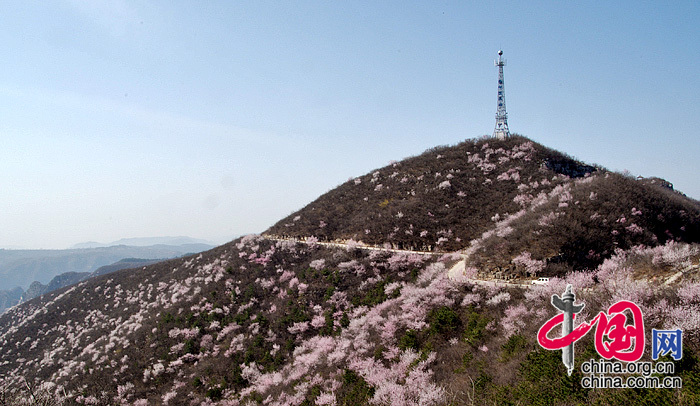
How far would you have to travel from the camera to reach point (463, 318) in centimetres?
1331

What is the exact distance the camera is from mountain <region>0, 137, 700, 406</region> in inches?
388

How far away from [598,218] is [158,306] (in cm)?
3756

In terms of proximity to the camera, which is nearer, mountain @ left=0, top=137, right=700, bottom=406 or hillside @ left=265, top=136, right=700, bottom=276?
mountain @ left=0, top=137, right=700, bottom=406

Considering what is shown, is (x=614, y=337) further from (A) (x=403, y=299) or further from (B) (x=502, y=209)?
(B) (x=502, y=209)

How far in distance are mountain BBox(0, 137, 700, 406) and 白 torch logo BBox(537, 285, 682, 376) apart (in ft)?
1.04

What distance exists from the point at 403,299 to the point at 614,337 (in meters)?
10.3

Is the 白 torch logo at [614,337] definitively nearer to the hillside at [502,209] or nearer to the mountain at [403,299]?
the mountain at [403,299]

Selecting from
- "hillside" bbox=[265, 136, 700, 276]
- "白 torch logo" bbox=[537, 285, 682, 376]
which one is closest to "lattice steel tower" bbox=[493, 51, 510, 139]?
"hillside" bbox=[265, 136, 700, 276]

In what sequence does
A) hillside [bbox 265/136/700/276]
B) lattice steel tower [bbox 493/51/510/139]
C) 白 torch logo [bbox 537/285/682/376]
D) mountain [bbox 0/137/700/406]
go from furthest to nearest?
1. lattice steel tower [bbox 493/51/510/139]
2. hillside [bbox 265/136/700/276]
3. mountain [bbox 0/137/700/406]
4. 白 torch logo [bbox 537/285/682/376]

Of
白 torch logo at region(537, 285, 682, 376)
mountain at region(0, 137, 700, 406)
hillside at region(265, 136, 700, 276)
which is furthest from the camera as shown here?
hillside at region(265, 136, 700, 276)

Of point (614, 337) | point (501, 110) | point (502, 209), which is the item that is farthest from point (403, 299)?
point (501, 110)

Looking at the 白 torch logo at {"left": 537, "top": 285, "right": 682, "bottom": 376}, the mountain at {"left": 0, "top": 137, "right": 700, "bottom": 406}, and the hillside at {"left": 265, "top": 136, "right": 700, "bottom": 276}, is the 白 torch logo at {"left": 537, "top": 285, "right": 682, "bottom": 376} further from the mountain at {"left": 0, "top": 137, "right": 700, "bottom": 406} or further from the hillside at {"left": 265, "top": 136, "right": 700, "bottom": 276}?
the hillside at {"left": 265, "top": 136, "right": 700, "bottom": 276}

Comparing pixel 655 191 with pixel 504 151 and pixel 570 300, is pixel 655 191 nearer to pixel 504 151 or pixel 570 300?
pixel 504 151

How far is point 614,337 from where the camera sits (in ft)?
25.0
